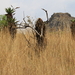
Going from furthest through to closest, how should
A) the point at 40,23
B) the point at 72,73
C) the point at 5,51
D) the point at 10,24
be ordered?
the point at 10,24, the point at 40,23, the point at 5,51, the point at 72,73

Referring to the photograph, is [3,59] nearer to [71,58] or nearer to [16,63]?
[16,63]

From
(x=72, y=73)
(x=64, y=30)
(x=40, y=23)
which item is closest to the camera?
(x=72, y=73)

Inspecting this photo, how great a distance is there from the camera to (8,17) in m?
8.45

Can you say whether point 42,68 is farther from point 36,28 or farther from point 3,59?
point 36,28

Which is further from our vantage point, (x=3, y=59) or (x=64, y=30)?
(x=64, y=30)

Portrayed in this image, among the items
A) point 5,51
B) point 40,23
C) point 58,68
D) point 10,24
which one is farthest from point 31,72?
point 10,24

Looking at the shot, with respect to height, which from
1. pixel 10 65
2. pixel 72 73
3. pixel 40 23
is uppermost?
pixel 40 23

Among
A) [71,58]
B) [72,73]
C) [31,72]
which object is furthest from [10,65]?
[71,58]

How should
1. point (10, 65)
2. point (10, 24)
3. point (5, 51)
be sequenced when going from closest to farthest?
point (10, 65)
point (5, 51)
point (10, 24)

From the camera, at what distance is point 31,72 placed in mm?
3307

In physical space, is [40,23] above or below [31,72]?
above

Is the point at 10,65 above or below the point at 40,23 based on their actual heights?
below

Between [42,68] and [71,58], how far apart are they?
1.15 m

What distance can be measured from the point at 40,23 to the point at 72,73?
2.40 metres
